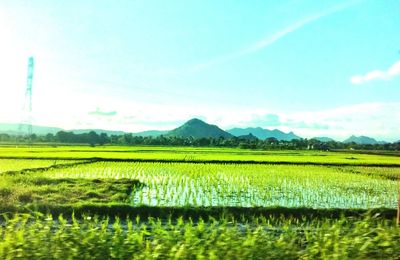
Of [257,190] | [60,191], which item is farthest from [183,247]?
[257,190]

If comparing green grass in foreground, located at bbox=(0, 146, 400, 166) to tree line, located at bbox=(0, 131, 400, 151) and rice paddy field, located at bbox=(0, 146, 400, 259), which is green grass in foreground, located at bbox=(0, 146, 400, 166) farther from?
tree line, located at bbox=(0, 131, 400, 151)

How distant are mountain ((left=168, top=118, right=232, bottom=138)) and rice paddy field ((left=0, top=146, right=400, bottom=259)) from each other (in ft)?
458

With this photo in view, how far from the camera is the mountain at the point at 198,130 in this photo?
170 meters

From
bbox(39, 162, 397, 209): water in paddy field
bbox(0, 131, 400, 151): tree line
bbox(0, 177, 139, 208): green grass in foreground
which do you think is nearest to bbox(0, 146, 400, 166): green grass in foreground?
bbox(39, 162, 397, 209): water in paddy field

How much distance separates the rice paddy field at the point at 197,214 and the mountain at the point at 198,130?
139474mm

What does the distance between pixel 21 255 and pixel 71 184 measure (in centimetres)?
1292

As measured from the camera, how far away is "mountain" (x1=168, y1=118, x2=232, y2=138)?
170 metres

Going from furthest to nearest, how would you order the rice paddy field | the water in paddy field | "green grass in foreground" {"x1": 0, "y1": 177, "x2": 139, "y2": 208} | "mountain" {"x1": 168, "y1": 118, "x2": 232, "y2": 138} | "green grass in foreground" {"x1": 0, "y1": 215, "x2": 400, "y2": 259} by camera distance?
"mountain" {"x1": 168, "y1": 118, "x2": 232, "y2": 138}
the water in paddy field
"green grass in foreground" {"x1": 0, "y1": 177, "x2": 139, "y2": 208}
the rice paddy field
"green grass in foreground" {"x1": 0, "y1": 215, "x2": 400, "y2": 259}

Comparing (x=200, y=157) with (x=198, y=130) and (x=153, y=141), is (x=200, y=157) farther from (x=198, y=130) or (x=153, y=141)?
(x=198, y=130)

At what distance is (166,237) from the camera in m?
3.69

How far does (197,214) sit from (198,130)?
16178cm

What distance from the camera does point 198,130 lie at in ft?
568

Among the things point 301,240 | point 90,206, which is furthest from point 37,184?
point 301,240

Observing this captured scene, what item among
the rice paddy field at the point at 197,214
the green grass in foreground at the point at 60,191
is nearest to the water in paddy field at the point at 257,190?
the rice paddy field at the point at 197,214
